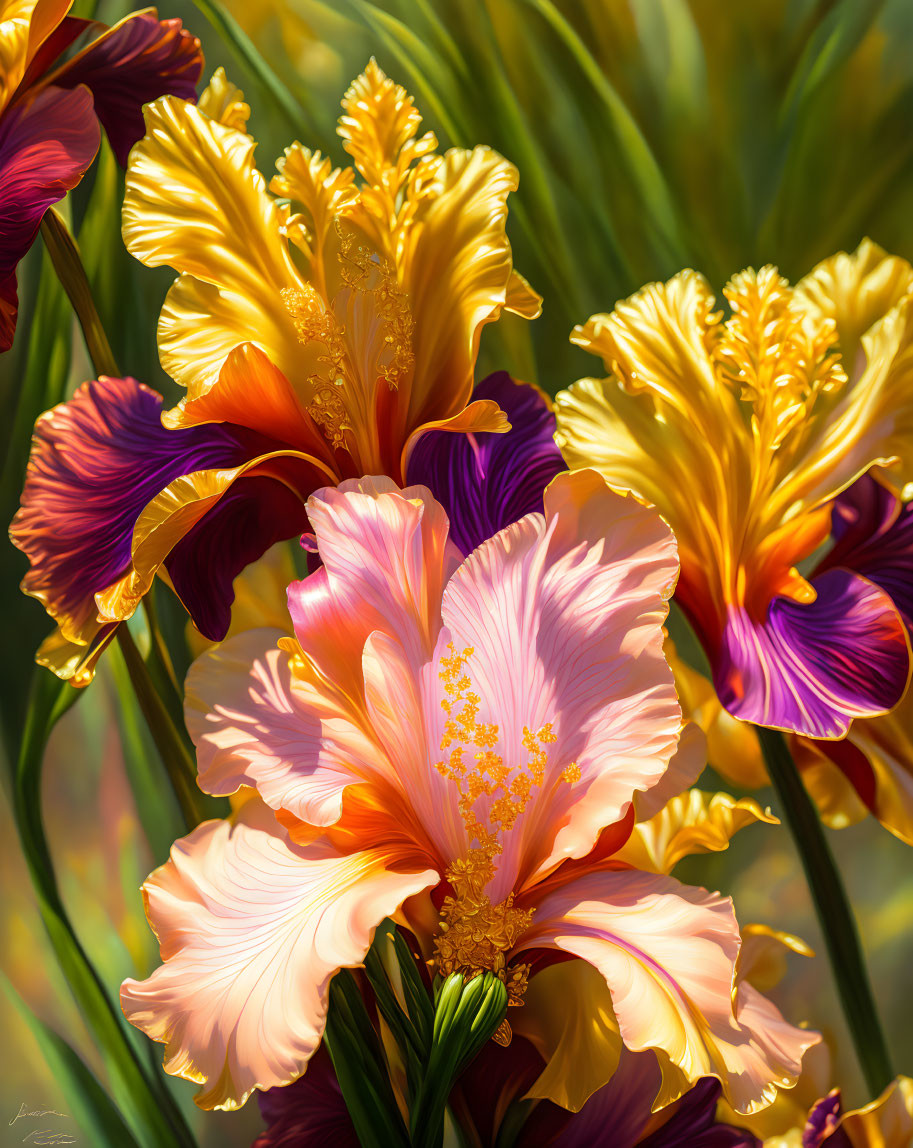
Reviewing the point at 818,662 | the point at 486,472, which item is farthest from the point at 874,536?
the point at 486,472

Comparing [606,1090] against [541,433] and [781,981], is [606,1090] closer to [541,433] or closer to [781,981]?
[781,981]

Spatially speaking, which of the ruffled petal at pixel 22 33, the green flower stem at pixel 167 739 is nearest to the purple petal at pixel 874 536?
the green flower stem at pixel 167 739

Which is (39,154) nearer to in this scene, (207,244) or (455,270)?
(207,244)

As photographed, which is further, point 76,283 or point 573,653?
point 76,283

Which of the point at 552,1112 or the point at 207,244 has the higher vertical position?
the point at 207,244

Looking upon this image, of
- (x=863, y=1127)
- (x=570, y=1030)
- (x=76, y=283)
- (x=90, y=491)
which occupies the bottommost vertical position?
(x=863, y=1127)

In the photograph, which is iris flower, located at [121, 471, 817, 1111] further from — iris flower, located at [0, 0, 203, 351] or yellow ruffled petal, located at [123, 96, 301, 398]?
iris flower, located at [0, 0, 203, 351]

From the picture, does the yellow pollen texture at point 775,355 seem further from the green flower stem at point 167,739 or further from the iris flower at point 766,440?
the green flower stem at point 167,739
